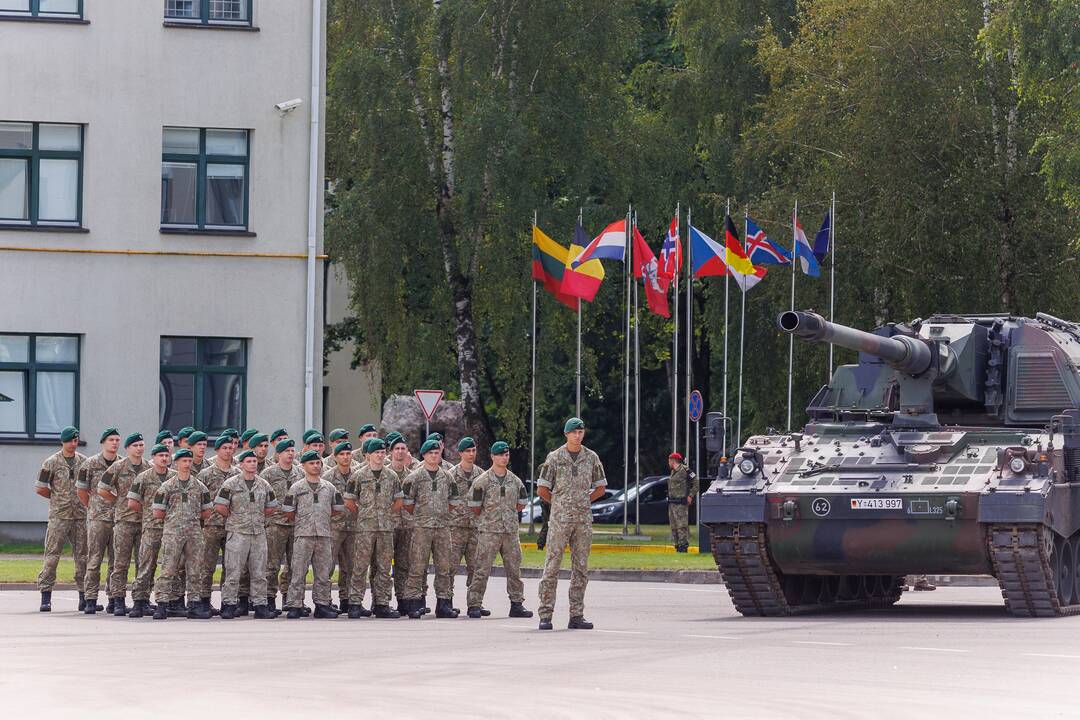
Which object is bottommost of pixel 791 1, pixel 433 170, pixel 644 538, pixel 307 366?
pixel 644 538

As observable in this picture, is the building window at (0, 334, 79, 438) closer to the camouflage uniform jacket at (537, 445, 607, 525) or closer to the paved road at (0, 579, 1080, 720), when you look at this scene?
the paved road at (0, 579, 1080, 720)

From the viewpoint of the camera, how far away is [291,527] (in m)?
20.4

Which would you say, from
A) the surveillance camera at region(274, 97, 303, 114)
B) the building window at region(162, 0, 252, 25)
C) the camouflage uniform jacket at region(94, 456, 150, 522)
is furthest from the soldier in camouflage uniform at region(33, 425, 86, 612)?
the building window at region(162, 0, 252, 25)

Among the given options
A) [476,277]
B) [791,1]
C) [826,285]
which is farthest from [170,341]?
[791,1]

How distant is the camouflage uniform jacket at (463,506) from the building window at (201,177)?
13.9 m

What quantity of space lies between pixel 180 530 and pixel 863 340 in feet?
22.1

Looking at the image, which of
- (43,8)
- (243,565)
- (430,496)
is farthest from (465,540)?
(43,8)

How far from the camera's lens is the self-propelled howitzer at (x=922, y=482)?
18.8m

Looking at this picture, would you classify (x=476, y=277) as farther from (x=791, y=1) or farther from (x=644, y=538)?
(x=791, y=1)

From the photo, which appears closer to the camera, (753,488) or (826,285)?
(753,488)

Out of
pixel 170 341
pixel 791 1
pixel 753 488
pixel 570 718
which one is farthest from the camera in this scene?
pixel 791 1

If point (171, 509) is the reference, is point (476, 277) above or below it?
above

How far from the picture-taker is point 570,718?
1109 centimetres

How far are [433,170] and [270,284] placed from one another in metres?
4.75
